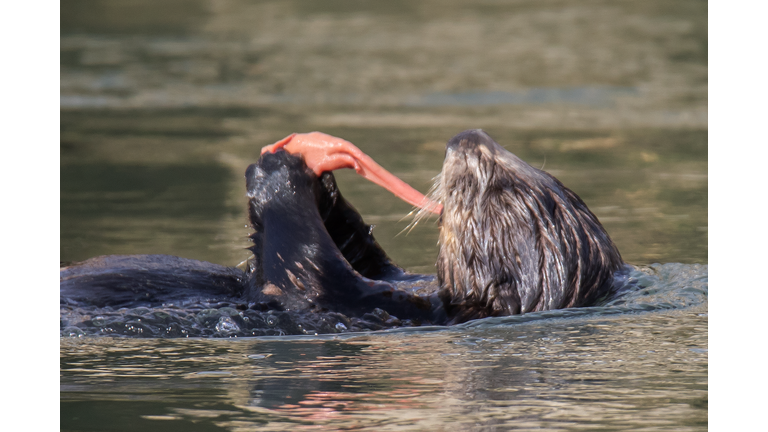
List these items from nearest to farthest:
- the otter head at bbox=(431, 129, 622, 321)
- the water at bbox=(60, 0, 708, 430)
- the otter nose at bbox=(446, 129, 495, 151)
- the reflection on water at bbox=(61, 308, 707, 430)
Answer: the reflection on water at bbox=(61, 308, 707, 430) < the water at bbox=(60, 0, 708, 430) < the otter head at bbox=(431, 129, 622, 321) < the otter nose at bbox=(446, 129, 495, 151)

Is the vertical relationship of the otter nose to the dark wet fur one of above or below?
above

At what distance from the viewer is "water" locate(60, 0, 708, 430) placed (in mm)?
3201

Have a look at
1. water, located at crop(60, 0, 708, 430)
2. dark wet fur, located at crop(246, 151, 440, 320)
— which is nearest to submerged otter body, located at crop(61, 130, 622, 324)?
dark wet fur, located at crop(246, 151, 440, 320)

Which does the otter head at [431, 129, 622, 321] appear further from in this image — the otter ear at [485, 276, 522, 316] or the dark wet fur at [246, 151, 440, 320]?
the dark wet fur at [246, 151, 440, 320]

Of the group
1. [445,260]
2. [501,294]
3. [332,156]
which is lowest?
[501,294]

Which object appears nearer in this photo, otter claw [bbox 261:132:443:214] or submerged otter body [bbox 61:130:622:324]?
submerged otter body [bbox 61:130:622:324]

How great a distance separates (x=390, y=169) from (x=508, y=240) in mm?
4070

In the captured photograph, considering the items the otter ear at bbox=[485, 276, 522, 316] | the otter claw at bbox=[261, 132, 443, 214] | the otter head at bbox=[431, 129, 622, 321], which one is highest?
the otter claw at bbox=[261, 132, 443, 214]

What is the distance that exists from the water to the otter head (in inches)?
6.5

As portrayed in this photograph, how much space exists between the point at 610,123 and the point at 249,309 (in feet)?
23.4

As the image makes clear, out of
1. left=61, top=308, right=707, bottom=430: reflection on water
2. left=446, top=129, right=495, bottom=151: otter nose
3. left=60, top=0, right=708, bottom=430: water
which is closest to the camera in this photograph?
left=61, top=308, right=707, bottom=430: reflection on water

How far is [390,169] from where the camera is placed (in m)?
8.38

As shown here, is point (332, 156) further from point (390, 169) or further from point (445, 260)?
point (390, 169)

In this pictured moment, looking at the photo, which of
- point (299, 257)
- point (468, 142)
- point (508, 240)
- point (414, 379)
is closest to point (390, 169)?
point (468, 142)
